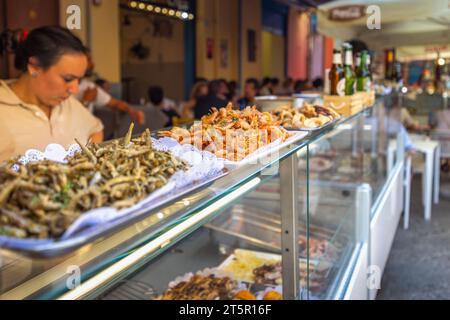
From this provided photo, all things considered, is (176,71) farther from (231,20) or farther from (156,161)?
(156,161)

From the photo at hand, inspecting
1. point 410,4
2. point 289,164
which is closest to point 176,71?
point 410,4

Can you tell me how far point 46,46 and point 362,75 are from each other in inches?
92.1

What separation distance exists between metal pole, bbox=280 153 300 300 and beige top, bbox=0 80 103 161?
0.97m

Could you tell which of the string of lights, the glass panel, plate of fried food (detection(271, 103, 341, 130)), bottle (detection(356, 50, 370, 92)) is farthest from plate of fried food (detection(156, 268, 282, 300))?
the string of lights

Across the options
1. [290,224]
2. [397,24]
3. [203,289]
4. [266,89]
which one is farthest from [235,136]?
[266,89]

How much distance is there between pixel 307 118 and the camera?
2.05m

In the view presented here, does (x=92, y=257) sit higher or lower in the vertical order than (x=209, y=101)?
lower

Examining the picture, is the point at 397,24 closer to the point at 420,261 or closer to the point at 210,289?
the point at 420,261

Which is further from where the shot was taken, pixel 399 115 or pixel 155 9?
pixel 155 9

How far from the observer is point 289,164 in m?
1.70

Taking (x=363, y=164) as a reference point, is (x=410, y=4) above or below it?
above

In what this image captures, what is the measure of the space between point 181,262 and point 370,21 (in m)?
2.06

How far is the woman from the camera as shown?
7.12ft

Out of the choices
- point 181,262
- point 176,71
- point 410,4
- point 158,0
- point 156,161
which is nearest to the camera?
point 156,161
